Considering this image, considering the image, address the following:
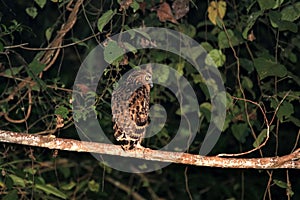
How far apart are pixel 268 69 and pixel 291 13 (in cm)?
26

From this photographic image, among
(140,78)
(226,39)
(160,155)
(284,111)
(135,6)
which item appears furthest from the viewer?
(226,39)

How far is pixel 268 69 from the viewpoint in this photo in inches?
94.3

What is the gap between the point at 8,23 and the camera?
2844mm

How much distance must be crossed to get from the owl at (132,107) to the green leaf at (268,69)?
42cm

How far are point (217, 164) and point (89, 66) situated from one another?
82 cm

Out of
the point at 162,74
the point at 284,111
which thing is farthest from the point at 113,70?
the point at 284,111

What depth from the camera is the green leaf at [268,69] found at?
2.38 metres

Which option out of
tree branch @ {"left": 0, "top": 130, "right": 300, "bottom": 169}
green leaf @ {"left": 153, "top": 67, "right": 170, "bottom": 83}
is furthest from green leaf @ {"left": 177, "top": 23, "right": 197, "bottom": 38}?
tree branch @ {"left": 0, "top": 130, "right": 300, "bottom": 169}

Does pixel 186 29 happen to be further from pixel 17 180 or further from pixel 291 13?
pixel 17 180

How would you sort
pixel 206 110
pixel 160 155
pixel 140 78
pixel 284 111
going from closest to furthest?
1. pixel 160 155
2. pixel 284 111
3. pixel 140 78
4. pixel 206 110

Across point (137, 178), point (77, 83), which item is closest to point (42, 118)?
point (77, 83)

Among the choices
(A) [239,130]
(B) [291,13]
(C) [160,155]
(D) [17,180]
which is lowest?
(D) [17,180]

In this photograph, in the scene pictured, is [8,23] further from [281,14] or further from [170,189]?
[170,189]

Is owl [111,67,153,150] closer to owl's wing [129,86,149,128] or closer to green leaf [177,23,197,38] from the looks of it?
owl's wing [129,86,149,128]
